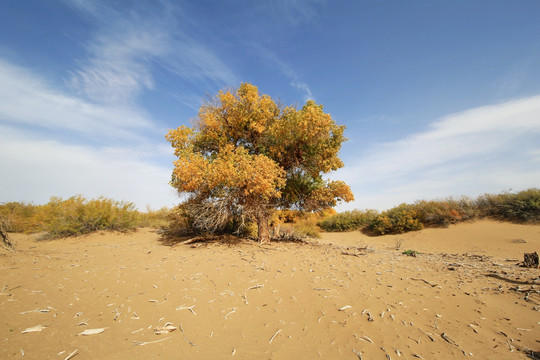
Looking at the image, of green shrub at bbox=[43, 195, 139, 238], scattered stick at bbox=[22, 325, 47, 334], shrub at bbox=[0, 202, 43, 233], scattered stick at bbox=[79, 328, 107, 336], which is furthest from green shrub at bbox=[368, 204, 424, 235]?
shrub at bbox=[0, 202, 43, 233]

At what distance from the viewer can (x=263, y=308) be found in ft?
12.5

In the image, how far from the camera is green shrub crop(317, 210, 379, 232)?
21109mm

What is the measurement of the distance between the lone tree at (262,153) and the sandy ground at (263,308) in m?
2.65

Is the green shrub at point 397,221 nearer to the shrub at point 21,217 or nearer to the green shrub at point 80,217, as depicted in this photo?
the green shrub at point 80,217

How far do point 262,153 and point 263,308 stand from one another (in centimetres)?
660

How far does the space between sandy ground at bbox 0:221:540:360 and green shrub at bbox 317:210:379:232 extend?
49.9 ft

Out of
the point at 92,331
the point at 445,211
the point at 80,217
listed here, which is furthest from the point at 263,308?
the point at 445,211

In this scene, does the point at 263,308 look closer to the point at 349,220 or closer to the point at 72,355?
the point at 72,355

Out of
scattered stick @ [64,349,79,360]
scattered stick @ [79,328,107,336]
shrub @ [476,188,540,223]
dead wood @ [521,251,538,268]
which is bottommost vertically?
scattered stick @ [64,349,79,360]

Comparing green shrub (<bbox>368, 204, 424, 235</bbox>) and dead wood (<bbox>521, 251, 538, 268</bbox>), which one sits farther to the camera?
green shrub (<bbox>368, 204, 424, 235</bbox>)

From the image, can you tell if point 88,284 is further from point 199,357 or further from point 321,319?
point 321,319

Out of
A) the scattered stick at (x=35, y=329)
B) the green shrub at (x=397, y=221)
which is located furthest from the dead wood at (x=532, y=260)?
the green shrub at (x=397, y=221)

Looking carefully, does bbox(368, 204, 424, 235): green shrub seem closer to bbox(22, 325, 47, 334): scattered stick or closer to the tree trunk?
the tree trunk

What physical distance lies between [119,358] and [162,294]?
168cm
